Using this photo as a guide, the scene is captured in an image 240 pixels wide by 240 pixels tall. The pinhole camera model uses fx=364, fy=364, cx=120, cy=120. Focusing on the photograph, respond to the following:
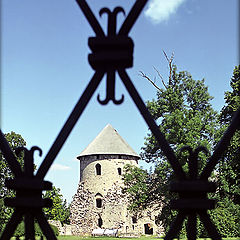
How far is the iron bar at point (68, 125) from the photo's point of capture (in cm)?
304

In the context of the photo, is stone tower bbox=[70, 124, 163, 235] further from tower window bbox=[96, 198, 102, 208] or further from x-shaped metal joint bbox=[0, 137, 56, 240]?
x-shaped metal joint bbox=[0, 137, 56, 240]

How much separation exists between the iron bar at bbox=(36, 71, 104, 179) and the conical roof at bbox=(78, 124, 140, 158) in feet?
115

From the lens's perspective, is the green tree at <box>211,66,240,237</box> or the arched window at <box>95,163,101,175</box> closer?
the green tree at <box>211,66,240,237</box>

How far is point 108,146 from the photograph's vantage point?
38.7 metres

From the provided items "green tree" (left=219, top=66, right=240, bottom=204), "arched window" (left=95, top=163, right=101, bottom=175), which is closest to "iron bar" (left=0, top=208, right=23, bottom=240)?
"green tree" (left=219, top=66, right=240, bottom=204)

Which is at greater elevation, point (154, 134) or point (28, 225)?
point (154, 134)

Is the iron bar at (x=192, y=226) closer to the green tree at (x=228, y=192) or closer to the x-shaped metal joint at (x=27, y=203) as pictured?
the x-shaped metal joint at (x=27, y=203)

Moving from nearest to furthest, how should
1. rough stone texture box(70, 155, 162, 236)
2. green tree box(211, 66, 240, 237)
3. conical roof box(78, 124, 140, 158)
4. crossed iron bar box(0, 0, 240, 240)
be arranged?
crossed iron bar box(0, 0, 240, 240)
green tree box(211, 66, 240, 237)
rough stone texture box(70, 155, 162, 236)
conical roof box(78, 124, 140, 158)

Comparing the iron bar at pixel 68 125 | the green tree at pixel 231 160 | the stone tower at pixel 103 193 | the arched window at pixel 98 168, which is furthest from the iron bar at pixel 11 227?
the arched window at pixel 98 168

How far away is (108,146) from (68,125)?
35729 millimetres

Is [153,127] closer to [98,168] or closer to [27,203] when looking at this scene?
[27,203]

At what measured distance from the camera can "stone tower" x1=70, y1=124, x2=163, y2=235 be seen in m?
35.8

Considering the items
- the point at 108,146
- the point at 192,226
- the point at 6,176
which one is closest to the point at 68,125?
the point at 192,226

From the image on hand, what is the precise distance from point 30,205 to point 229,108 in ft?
63.9
